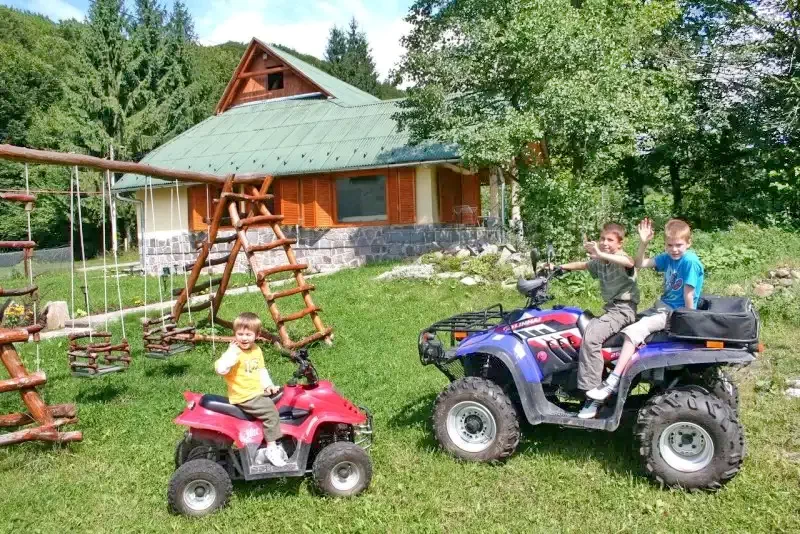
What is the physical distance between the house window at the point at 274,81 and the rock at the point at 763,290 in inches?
A: 792

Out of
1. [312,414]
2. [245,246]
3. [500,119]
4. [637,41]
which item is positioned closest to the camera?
[312,414]

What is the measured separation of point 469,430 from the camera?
5.34m

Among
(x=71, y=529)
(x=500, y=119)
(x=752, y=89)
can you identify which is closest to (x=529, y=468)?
(x=71, y=529)

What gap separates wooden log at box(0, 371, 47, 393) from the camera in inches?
230

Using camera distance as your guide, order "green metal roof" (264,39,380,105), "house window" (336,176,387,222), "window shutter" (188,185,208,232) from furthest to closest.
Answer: "green metal roof" (264,39,380,105)
"window shutter" (188,185,208,232)
"house window" (336,176,387,222)

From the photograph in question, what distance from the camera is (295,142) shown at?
21.7m

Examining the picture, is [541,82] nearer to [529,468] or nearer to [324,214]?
[324,214]

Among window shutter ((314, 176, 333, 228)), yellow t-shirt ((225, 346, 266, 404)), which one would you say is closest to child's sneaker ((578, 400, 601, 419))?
yellow t-shirt ((225, 346, 266, 404))

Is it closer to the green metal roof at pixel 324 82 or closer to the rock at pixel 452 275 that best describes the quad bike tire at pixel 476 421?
the rock at pixel 452 275

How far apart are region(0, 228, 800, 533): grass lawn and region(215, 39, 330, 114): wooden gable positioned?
19.5 m

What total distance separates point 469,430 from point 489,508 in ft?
2.97

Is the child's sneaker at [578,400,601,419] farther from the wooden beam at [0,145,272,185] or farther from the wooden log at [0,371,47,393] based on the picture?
the wooden beam at [0,145,272,185]

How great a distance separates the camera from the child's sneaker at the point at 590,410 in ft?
16.2

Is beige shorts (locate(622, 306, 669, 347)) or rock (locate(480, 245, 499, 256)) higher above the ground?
rock (locate(480, 245, 499, 256))
